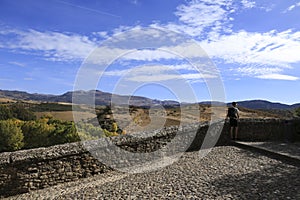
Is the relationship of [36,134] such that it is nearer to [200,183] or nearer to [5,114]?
[5,114]

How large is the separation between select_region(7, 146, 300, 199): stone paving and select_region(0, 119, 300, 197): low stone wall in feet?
0.93

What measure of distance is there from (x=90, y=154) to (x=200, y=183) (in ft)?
11.4

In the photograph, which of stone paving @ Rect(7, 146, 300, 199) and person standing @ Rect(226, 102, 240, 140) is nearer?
stone paving @ Rect(7, 146, 300, 199)

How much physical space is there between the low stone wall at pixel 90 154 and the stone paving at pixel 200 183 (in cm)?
28

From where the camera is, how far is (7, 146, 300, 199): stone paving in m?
5.98

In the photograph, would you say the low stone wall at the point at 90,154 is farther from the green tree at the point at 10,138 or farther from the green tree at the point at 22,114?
the green tree at the point at 22,114

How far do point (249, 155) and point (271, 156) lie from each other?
676 mm

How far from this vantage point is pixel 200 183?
6.71 metres

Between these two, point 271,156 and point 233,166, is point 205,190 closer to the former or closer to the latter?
point 233,166

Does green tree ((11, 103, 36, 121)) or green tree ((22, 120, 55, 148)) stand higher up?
green tree ((11, 103, 36, 121))

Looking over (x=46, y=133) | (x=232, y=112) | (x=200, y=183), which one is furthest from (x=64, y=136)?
(x=200, y=183)

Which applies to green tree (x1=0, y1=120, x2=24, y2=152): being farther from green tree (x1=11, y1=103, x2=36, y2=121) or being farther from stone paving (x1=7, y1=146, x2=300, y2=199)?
stone paving (x1=7, y1=146, x2=300, y2=199)

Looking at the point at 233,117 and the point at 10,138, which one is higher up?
the point at 233,117

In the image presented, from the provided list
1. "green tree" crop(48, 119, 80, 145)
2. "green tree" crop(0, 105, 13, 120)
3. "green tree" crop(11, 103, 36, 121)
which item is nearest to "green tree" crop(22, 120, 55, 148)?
"green tree" crop(48, 119, 80, 145)
